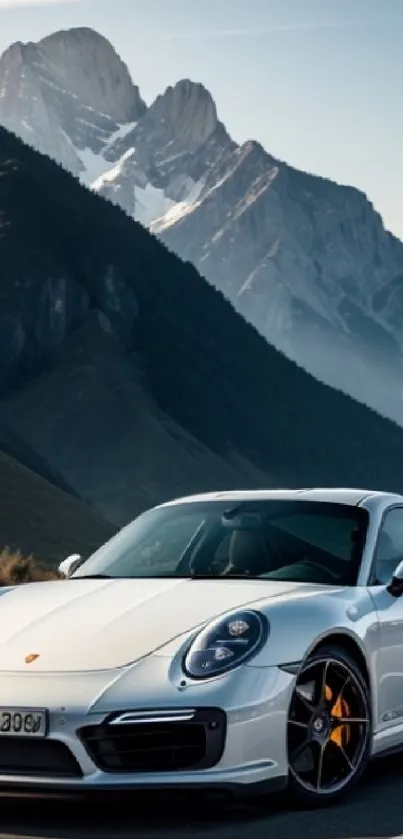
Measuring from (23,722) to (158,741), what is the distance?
1.73 feet

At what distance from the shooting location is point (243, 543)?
7297 mm

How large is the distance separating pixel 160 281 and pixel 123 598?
12594 cm

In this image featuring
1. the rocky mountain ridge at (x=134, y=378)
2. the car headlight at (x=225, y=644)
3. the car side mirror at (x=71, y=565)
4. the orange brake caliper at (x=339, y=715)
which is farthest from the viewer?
the rocky mountain ridge at (x=134, y=378)

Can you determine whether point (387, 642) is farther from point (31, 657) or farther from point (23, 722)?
point (23, 722)

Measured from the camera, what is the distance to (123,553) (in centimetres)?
762

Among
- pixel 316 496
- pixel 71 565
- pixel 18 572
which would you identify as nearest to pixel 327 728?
pixel 316 496

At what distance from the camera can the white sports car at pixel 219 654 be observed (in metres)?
5.65

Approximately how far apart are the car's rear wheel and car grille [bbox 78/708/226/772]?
457 mm

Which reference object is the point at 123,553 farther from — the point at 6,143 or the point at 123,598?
the point at 6,143

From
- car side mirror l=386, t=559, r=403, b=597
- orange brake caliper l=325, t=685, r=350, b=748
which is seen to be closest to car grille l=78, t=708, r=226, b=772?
orange brake caliper l=325, t=685, r=350, b=748

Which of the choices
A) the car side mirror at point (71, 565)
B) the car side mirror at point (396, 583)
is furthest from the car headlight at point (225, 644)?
the car side mirror at point (71, 565)

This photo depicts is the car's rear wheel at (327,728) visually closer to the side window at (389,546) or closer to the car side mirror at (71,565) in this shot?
the side window at (389,546)

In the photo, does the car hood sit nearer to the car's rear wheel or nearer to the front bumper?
the front bumper

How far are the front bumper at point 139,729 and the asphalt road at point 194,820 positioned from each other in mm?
142
